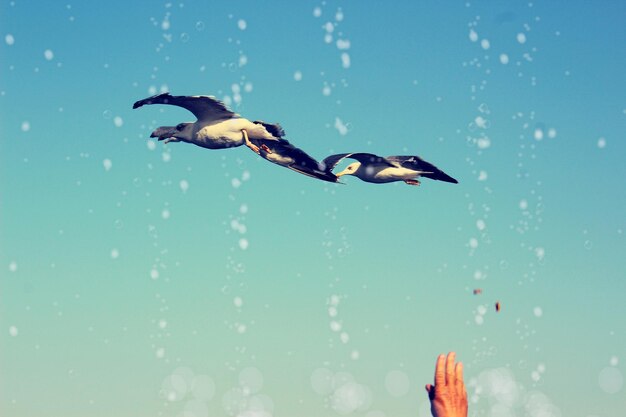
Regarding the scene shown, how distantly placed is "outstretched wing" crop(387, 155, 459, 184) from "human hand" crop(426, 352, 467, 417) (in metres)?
17.9

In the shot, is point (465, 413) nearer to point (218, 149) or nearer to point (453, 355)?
point (453, 355)

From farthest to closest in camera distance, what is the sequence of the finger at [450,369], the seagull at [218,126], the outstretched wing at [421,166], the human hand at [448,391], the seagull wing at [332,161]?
the outstretched wing at [421,166] < the seagull wing at [332,161] < the seagull at [218,126] < the finger at [450,369] < the human hand at [448,391]

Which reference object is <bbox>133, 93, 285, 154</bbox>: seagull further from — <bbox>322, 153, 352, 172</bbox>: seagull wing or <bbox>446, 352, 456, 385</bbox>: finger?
<bbox>446, 352, 456, 385</bbox>: finger

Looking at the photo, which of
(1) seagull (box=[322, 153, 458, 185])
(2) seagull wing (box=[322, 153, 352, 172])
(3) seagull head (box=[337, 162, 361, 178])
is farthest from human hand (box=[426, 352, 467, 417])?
(3) seagull head (box=[337, 162, 361, 178])

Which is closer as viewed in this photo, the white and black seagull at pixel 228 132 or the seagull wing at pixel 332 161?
the white and black seagull at pixel 228 132

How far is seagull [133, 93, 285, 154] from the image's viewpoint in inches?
945

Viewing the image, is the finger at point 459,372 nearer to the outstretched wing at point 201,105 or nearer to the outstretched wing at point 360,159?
the outstretched wing at point 201,105

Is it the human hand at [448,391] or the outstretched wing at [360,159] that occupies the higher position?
the outstretched wing at [360,159]

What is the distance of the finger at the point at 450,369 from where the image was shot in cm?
995

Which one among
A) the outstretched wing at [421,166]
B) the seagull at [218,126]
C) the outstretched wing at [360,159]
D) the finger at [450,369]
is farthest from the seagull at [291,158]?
the finger at [450,369]

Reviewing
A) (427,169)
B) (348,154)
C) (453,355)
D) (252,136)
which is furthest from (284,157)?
(453,355)

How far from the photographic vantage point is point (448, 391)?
9805 mm

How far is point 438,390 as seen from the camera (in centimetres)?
988

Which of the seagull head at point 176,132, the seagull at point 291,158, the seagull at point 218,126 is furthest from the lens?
the seagull head at point 176,132
